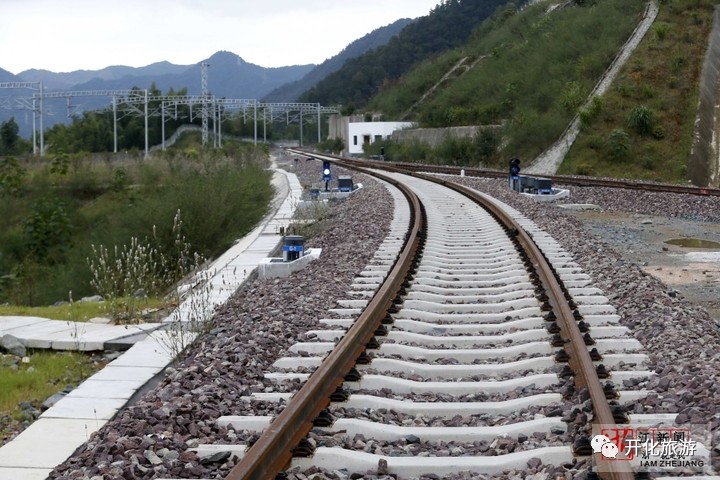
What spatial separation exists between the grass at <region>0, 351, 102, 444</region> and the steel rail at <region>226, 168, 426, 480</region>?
217 centimetres

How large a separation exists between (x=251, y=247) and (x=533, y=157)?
30.8m

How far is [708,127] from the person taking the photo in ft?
123

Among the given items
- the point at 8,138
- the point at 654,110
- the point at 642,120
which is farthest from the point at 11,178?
the point at 8,138

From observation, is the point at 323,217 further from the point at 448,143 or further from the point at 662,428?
the point at 448,143

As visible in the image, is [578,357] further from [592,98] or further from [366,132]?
[366,132]

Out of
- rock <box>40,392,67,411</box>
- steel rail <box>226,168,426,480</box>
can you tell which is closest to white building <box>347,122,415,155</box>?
steel rail <box>226,168,426,480</box>

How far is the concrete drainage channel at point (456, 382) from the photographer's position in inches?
193

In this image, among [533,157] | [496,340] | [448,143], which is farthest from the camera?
[448,143]

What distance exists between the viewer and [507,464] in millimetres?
4734

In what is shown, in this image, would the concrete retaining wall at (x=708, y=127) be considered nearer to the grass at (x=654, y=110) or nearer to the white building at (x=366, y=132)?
the grass at (x=654, y=110)

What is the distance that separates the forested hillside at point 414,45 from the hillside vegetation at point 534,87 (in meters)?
93.8

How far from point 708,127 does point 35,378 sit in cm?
3480

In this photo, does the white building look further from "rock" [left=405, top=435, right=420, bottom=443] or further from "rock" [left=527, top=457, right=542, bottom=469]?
"rock" [left=527, top=457, right=542, bottom=469]

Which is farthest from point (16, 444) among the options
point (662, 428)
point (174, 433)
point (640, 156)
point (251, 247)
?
point (640, 156)
